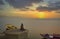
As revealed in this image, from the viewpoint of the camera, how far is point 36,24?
7.89ft

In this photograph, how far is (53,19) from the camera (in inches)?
94.6

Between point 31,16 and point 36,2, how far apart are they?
0.21 m

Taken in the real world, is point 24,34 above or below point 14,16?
below

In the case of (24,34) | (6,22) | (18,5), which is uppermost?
(18,5)

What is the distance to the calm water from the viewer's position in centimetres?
240

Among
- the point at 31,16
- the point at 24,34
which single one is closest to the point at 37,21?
the point at 31,16

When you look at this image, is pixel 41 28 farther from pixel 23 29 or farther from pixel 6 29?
pixel 6 29

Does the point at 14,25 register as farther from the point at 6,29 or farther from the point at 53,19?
the point at 53,19

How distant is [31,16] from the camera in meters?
2.41

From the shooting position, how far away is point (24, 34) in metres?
2.38

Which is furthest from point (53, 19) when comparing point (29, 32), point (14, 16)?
point (14, 16)

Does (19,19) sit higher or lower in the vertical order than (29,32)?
higher

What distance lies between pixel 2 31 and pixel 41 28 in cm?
54

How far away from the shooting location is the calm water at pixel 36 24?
2398 mm
